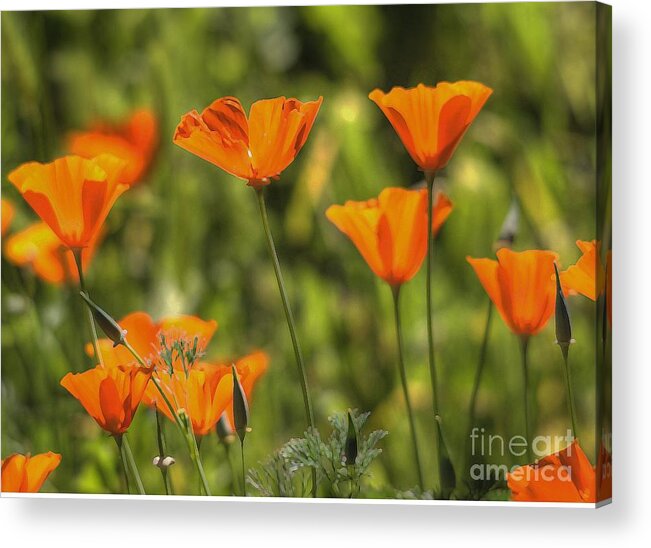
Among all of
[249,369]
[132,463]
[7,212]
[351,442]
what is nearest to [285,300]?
[249,369]

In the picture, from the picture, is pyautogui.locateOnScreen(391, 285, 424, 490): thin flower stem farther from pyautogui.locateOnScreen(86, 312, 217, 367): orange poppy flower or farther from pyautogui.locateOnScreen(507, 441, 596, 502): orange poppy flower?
pyautogui.locateOnScreen(86, 312, 217, 367): orange poppy flower

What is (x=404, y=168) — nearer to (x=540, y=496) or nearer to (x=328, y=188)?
(x=328, y=188)

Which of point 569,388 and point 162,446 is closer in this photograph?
point 569,388

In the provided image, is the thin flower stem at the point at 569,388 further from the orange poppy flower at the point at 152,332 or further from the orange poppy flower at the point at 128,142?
the orange poppy flower at the point at 128,142

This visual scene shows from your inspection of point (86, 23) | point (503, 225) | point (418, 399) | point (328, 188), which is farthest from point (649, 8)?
point (86, 23)

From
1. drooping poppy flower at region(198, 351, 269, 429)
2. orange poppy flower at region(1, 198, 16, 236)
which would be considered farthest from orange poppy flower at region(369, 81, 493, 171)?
orange poppy flower at region(1, 198, 16, 236)

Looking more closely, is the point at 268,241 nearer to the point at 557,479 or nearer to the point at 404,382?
the point at 404,382

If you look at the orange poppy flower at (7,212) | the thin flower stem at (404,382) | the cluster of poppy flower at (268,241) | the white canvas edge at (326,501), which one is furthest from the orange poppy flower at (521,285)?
the orange poppy flower at (7,212)
